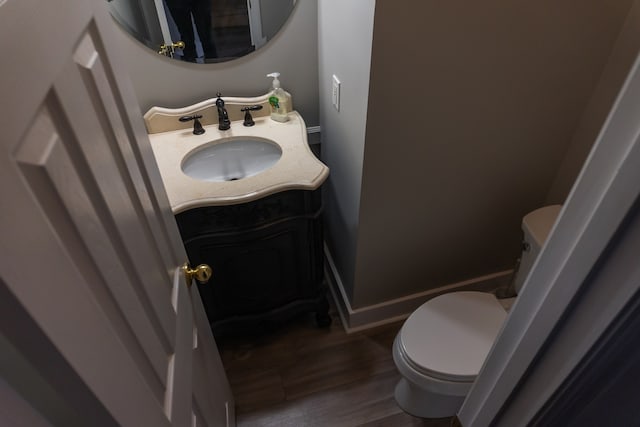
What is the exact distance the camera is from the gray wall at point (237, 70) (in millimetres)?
1520

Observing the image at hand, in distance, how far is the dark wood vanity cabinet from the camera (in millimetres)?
1330

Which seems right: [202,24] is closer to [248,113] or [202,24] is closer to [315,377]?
[248,113]

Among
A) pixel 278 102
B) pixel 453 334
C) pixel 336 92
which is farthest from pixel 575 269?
pixel 278 102

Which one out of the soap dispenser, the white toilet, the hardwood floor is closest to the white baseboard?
the hardwood floor

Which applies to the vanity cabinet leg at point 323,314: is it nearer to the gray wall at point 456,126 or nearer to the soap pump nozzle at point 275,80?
the gray wall at point 456,126

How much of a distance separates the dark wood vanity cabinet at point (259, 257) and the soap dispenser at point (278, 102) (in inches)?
17.5

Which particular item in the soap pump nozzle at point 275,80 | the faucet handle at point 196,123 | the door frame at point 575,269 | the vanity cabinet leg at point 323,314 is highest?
the door frame at point 575,269

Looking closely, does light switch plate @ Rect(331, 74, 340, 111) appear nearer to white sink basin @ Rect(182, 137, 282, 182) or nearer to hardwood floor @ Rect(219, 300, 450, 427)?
white sink basin @ Rect(182, 137, 282, 182)

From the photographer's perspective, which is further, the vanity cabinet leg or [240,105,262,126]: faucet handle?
the vanity cabinet leg

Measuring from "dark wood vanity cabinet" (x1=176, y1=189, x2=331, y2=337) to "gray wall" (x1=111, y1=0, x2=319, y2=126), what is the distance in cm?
59

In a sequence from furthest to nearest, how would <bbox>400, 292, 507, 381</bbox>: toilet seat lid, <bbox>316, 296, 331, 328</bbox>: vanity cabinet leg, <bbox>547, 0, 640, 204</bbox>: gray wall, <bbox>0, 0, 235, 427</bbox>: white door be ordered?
<bbox>316, 296, 331, 328</bbox>: vanity cabinet leg < <bbox>400, 292, 507, 381</bbox>: toilet seat lid < <bbox>547, 0, 640, 204</bbox>: gray wall < <bbox>0, 0, 235, 427</bbox>: white door

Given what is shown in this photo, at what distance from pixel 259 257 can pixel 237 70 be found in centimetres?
75

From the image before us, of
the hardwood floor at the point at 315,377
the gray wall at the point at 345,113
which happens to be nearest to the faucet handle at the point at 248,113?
the gray wall at the point at 345,113

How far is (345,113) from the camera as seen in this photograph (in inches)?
54.7
